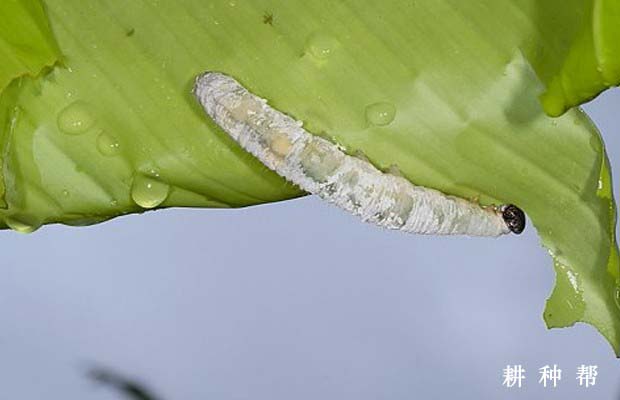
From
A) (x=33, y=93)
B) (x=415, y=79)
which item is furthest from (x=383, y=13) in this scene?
(x=33, y=93)

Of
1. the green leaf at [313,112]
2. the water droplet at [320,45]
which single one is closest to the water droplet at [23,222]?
the green leaf at [313,112]

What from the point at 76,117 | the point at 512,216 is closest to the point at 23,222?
the point at 76,117

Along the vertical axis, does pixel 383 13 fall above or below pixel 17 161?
above

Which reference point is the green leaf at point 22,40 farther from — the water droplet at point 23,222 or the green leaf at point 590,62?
the green leaf at point 590,62

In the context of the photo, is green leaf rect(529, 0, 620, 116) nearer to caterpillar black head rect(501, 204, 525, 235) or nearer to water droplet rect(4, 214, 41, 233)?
caterpillar black head rect(501, 204, 525, 235)

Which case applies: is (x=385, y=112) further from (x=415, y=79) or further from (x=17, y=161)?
(x=17, y=161)

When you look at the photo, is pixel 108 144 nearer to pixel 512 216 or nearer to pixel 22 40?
pixel 22 40
